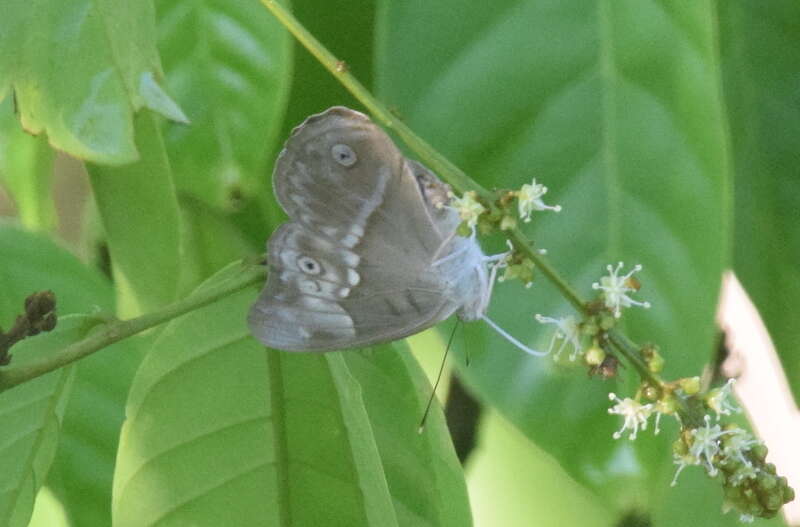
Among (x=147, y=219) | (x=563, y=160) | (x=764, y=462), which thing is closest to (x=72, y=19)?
(x=147, y=219)

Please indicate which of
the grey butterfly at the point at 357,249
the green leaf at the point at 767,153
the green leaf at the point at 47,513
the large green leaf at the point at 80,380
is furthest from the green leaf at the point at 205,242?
the green leaf at the point at 767,153

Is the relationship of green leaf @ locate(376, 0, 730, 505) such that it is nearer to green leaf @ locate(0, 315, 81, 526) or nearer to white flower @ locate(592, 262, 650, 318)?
white flower @ locate(592, 262, 650, 318)

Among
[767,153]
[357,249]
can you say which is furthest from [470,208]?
[767,153]

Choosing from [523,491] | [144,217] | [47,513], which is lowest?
[47,513]

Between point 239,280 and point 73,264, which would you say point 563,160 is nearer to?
point 239,280

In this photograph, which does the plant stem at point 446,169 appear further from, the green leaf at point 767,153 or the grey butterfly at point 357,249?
the green leaf at point 767,153

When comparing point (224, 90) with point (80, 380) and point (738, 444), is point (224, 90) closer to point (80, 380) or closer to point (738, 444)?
point (80, 380)

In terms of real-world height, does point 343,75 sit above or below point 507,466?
above
